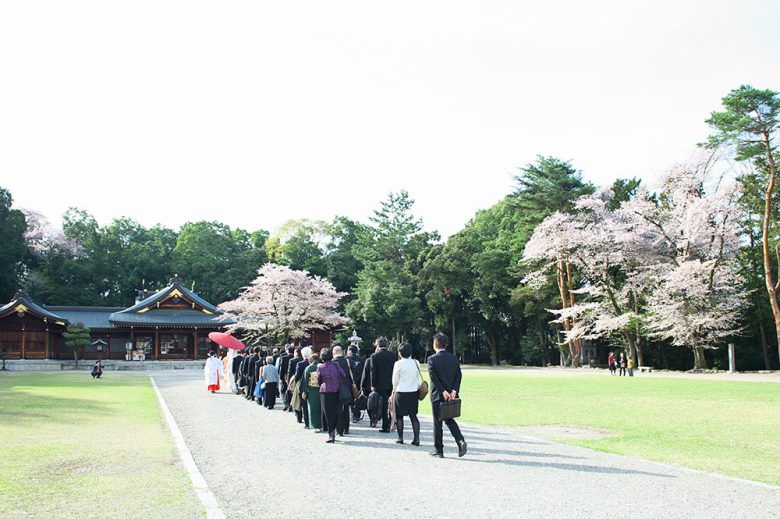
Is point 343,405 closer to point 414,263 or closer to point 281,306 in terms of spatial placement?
point 281,306

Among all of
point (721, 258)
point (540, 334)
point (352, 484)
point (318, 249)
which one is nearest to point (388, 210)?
point (318, 249)

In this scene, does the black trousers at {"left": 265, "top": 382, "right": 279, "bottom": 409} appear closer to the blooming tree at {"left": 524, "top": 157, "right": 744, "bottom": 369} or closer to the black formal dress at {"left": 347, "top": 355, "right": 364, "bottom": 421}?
the black formal dress at {"left": 347, "top": 355, "right": 364, "bottom": 421}

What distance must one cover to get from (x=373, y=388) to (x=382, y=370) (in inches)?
13.8

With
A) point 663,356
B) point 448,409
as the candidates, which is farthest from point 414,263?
point 448,409

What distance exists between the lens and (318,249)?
65062mm

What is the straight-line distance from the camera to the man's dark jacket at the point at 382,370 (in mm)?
10945

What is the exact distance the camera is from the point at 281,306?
45812 mm

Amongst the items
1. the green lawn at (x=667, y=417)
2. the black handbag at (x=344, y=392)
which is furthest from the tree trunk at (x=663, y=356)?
the black handbag at (x=344, y=392)

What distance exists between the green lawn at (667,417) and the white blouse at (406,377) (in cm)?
243

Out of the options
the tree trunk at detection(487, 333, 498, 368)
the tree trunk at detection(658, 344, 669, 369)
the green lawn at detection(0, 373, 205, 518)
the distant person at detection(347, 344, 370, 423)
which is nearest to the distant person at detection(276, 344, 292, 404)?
the distant person at detection(347, 344, 370, 423)

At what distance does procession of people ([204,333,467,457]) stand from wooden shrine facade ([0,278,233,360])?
121ft

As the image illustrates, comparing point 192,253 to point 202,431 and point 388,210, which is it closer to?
point 388,210

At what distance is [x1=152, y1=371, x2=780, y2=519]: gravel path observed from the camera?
5.56 metres

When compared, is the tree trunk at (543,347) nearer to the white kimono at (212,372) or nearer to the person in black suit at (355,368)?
the white kimono at (212,372)
